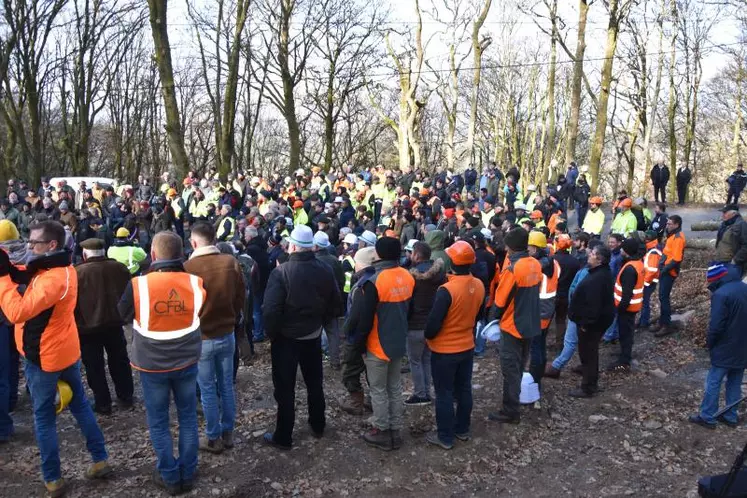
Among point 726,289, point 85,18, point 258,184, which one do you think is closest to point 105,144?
point 85,18

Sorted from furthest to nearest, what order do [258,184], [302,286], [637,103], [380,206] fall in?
[637,103] < [258,184] < [380,206] < [302,286]

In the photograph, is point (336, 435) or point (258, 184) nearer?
point (336, 435)

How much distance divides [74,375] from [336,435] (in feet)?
7.86

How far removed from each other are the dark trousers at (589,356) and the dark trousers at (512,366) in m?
1.17

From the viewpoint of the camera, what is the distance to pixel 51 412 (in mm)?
4250

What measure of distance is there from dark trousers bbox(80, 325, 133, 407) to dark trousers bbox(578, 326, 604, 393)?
5.12 m

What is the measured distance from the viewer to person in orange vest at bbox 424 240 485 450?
508 cm

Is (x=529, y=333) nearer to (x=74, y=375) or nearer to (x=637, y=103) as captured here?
(x=74, y=375)

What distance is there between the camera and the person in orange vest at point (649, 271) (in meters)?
8.70

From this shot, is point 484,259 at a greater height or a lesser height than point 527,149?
lesser

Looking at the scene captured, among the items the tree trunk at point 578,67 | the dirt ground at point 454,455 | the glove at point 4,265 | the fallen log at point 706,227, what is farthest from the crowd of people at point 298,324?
the tree trunk at point 578,67

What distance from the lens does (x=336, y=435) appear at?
546 centimetres

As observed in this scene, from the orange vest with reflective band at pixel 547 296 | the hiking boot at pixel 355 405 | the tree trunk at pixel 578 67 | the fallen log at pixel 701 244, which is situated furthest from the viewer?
the tree trunk at pixel 578 67

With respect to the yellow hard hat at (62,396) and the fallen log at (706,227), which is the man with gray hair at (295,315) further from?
the fallen log at (706,227)
